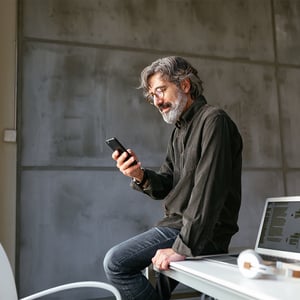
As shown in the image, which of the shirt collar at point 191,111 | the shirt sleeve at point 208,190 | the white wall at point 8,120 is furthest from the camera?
the white wall at point 8,120

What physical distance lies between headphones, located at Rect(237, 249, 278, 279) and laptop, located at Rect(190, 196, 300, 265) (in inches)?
8.7

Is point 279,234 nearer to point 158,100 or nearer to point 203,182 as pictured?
point 203,182

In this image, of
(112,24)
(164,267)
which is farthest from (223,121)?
(112,24)

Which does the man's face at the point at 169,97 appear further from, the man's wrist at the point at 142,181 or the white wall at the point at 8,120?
the white wall at the point at 8,120

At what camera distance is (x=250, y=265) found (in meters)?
1.03

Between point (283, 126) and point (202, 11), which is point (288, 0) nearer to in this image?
point (202, 11)

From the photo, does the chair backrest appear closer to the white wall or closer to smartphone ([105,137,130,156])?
smartphone ([105,137,130,156])

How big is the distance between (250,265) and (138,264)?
72cm

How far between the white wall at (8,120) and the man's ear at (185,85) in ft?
5.62

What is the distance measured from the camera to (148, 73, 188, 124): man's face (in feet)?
5.82

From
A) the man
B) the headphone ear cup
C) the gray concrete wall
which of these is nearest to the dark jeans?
the man

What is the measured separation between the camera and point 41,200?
3002 mm

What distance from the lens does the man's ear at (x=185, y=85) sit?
1794 millimetres

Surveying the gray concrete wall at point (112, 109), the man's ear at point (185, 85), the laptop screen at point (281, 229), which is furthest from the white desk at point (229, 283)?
the gray concrete wall at point (112, 109)
